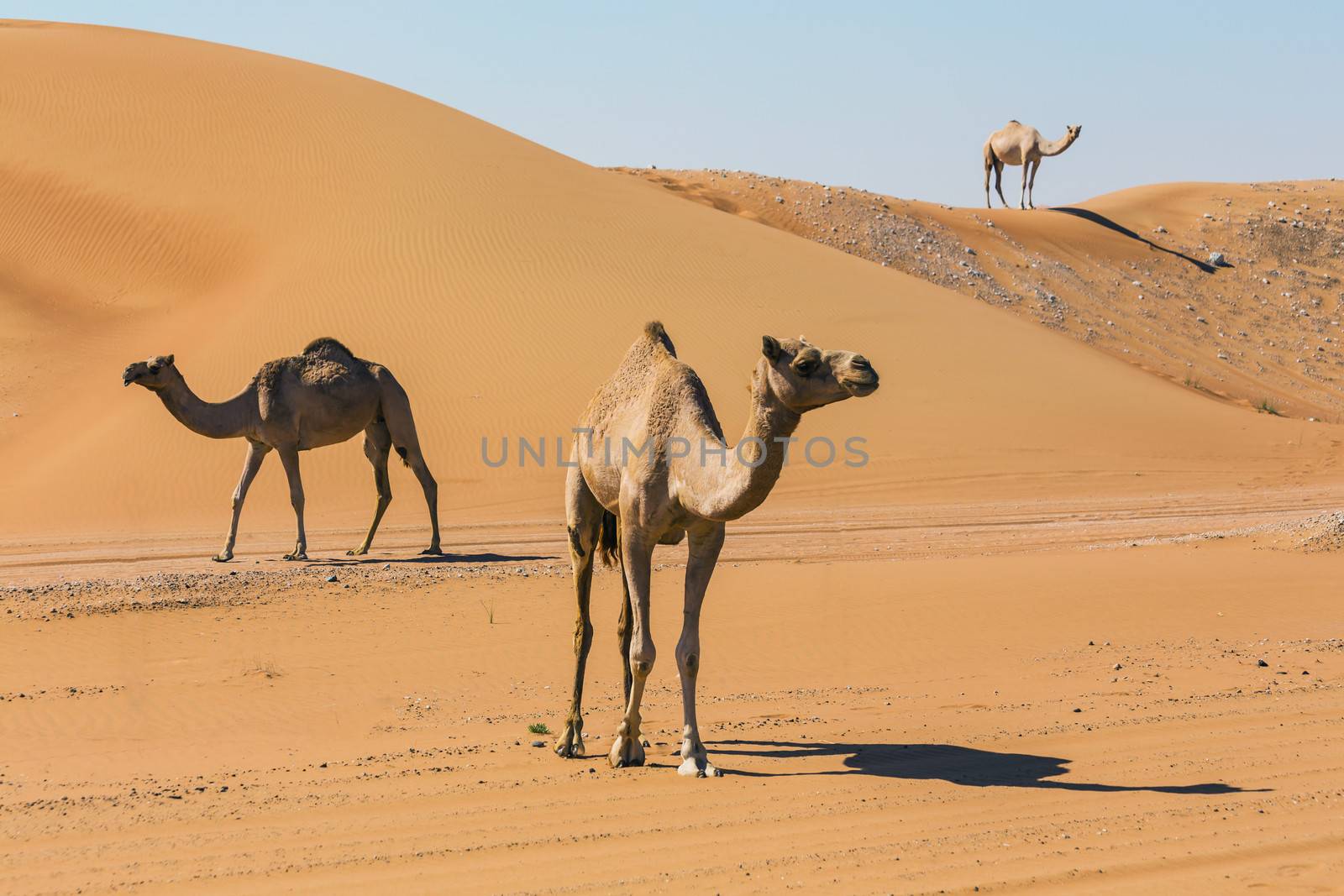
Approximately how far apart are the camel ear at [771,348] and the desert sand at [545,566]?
2124 millimetres

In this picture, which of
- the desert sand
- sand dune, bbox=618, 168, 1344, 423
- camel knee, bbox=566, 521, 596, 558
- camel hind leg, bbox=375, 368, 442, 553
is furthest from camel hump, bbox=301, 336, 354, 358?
sand dune, bbox=618, 168, 1344, 423

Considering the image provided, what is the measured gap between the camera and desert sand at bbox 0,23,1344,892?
18.9 feet

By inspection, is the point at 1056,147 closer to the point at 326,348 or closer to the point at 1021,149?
the point at 1021,149

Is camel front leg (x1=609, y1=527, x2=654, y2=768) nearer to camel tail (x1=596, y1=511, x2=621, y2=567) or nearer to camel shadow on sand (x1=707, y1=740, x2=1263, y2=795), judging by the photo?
camel shadow on sand (x1=707, y1=740, x2=1263, y2=795)

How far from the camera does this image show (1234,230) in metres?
49.7

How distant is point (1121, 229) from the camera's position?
1911 inches

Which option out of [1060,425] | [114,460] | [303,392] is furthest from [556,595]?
[1060,425]

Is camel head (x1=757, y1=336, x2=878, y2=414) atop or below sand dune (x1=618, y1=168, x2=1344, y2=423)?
below

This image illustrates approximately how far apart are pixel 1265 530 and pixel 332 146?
26344 millimetres

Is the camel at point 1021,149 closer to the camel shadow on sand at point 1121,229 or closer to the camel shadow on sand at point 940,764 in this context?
the camel shadow on sand at point 1121,229

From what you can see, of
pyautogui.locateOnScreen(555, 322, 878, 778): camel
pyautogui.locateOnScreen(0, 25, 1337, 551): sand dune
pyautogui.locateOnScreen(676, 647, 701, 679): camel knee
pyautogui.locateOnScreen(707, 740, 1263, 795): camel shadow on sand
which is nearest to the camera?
pyautogui.locateOnScreen(555, 322, 878, 778): camel

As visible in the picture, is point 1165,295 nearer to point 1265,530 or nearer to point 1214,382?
point 1214,382

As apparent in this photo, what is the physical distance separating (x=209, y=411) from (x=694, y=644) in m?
9.90

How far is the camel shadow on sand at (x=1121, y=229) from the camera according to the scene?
4703cm
